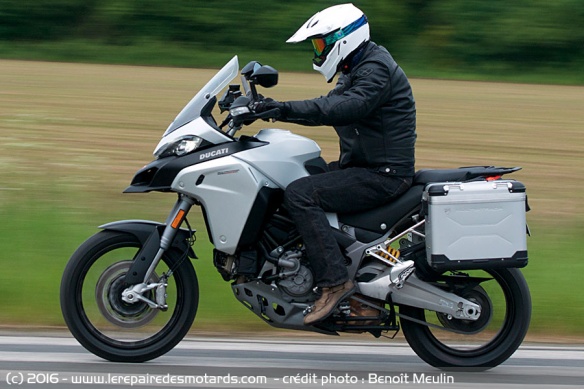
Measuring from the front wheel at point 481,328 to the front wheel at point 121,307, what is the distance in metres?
1.18

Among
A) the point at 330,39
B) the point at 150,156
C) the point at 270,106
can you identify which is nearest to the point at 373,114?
the point at 330,39

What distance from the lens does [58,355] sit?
5.43 m

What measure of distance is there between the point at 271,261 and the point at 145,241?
0.66 meters

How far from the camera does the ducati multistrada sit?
521 cm

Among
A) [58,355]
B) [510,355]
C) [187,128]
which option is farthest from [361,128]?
[58,355]

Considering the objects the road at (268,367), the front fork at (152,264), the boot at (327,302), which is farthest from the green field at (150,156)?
the boot at (327,302)

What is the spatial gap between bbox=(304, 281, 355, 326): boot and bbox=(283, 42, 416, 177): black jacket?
643 millimetres

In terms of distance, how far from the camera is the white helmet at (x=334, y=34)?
514 centimetres

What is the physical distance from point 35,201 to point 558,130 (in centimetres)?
923

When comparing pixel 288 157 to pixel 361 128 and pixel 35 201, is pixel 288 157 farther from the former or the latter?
Result: pixel 35 201

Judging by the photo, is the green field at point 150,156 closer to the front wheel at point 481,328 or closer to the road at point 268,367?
the road at point 268,367

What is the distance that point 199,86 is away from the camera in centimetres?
1973

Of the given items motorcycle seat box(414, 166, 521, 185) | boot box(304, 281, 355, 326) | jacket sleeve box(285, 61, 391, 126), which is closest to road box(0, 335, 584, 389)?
boot box(304, 281, 355, 326)

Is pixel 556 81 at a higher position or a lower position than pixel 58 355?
lower
